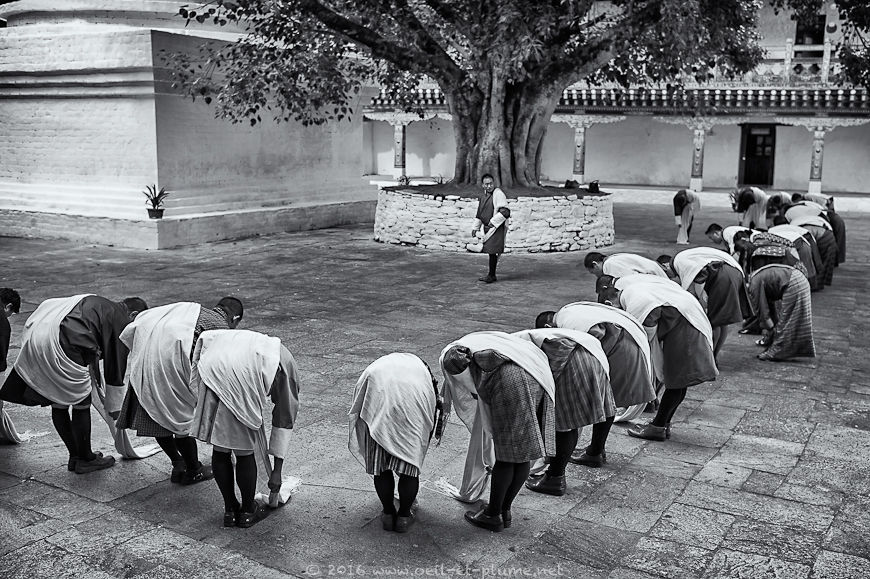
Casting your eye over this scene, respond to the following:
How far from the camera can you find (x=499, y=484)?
4656 millimetres

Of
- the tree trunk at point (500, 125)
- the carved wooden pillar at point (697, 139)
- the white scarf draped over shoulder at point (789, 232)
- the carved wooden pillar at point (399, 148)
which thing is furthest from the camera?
the carved wooden pillar at point (399, 148)

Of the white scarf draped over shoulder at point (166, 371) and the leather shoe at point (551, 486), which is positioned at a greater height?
the white scarf draped over shoulder at point (166, 371)

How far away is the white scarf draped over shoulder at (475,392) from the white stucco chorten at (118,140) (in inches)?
419

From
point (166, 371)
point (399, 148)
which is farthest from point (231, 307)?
point (399, 148)

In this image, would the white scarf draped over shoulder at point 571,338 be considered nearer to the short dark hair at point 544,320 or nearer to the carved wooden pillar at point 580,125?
the short dark hair at point 544,320

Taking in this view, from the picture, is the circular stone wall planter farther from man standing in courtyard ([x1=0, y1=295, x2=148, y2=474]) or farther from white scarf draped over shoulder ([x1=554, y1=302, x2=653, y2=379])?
man standing in courtyard ([x1=0, y1=295, x2=148, y2=474])

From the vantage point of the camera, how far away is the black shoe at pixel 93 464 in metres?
5.34

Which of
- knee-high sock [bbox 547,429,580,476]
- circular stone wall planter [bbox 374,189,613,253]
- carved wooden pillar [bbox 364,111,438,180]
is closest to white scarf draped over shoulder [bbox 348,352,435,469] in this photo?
knee-high sock [bbox 547,429,580,476]

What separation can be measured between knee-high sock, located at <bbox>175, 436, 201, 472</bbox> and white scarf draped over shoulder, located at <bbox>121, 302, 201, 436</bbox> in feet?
0.63

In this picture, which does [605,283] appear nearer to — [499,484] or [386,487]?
[499,484]

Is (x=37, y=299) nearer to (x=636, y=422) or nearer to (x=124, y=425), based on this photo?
(x=124, y=425)

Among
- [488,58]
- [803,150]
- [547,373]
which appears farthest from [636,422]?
[803,150]

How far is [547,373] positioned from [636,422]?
215cm

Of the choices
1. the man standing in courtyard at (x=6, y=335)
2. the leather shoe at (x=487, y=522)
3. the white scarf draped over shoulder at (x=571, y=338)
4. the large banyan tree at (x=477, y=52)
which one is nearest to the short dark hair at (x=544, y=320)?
the white scarf draped over shoulder at (x=571, y=338)
